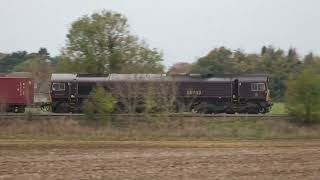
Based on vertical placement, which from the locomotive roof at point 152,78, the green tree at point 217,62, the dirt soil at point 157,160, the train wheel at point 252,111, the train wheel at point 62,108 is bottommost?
the dirt soil at point 157,160

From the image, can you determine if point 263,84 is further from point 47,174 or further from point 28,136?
point 47,174

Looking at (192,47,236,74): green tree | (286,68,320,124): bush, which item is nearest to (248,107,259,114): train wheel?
(286,68,320,124): bush

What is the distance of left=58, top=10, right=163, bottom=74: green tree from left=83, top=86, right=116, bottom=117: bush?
84.7 feet

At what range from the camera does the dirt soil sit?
19688 mm

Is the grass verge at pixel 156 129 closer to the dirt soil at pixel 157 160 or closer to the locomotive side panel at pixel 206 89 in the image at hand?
the dirt soil at pixel 157 160

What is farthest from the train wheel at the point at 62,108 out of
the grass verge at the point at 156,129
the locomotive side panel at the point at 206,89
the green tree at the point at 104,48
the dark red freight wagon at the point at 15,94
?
the green tree at the point at 104,48

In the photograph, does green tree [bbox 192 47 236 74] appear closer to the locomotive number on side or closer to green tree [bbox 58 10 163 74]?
green tree [bbox 58 10 163 74]

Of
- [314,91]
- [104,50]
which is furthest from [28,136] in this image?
[104,50]

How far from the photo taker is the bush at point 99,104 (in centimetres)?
4272

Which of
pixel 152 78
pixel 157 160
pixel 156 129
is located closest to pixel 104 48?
pixel 152 78

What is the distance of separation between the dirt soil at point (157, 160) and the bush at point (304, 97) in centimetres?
1020

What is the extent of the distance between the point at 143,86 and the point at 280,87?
44.6m

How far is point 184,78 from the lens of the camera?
50125 mm

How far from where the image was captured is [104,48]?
2825 inches
